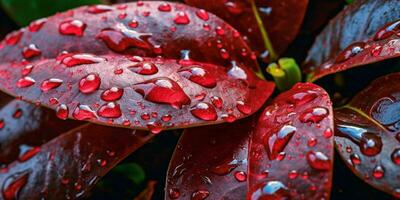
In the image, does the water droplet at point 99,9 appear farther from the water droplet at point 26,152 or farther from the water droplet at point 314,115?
the water droplet at point 314,115

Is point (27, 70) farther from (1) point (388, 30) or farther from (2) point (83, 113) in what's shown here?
(1) point (388, 30)

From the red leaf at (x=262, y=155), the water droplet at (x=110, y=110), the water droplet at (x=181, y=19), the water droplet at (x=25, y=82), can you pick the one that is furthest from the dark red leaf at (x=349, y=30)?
the water droplet at (x=25, y=82)

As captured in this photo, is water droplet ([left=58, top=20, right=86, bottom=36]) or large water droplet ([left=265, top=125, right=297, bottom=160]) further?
water droplet ([left=58, top=20, right=86, bottom=36])

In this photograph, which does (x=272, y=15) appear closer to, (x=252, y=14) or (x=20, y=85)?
(x=252, y=14)

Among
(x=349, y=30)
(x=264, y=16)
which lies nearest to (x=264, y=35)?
(x=264, y=16)

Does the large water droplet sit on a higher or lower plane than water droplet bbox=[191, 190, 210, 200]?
higher

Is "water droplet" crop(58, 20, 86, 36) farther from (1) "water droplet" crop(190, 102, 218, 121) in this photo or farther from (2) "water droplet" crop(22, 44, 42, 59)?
(1) "water droplet" crop(190, 102, 218, 121)

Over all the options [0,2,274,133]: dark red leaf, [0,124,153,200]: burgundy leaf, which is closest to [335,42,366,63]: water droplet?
[0,2,274,133]: dark red leaf

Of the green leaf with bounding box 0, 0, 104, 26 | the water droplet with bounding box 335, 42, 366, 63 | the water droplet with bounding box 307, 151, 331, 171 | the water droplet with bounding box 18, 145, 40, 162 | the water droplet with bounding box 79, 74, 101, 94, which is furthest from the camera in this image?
the green leaf with bounding box 0, 0, 104, 26
